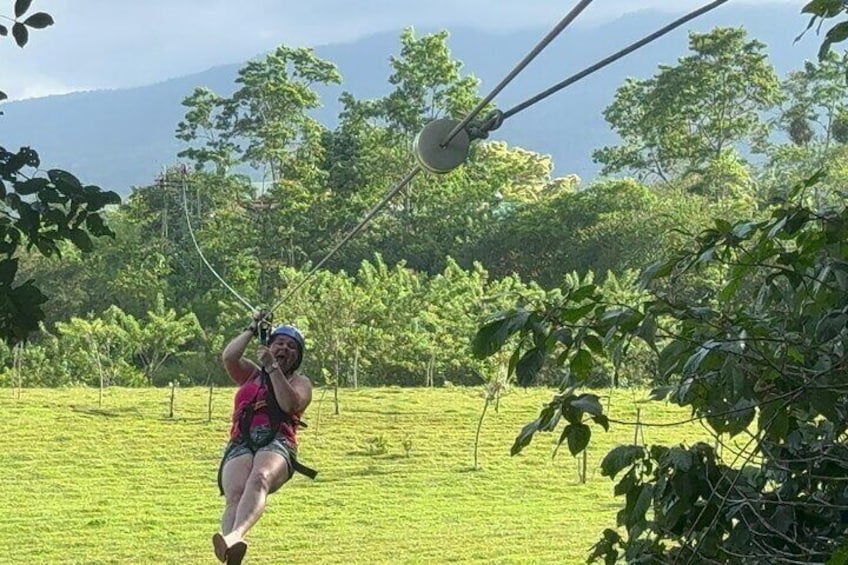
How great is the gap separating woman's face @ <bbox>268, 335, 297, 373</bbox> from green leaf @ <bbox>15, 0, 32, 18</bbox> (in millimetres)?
1274

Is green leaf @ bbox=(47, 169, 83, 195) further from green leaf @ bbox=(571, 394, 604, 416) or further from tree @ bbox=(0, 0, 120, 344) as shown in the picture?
green leaf @ bbox=(571, 394, 604, 416)

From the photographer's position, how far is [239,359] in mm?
2379

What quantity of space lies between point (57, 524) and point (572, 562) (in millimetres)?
3451

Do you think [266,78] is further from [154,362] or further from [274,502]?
[274,502]

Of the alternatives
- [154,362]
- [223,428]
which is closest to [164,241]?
[154,362]

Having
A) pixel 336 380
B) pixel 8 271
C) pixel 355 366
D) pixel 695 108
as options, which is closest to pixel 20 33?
pixel 8 271

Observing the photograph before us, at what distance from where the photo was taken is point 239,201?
50.9ft

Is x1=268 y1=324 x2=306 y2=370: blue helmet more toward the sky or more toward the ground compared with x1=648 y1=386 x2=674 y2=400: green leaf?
more toward the sky

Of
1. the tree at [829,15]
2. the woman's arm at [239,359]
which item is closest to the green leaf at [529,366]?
the tree at [829,15]

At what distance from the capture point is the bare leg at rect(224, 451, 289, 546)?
238 cm

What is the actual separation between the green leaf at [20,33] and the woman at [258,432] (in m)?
1.17

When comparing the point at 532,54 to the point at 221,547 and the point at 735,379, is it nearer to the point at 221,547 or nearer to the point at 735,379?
the point at 735,379

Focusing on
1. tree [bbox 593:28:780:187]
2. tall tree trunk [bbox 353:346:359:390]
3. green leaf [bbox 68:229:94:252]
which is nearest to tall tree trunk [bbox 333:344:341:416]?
tall tree trunk [bbox 353:346:359:390]

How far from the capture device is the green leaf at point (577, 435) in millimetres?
1120
